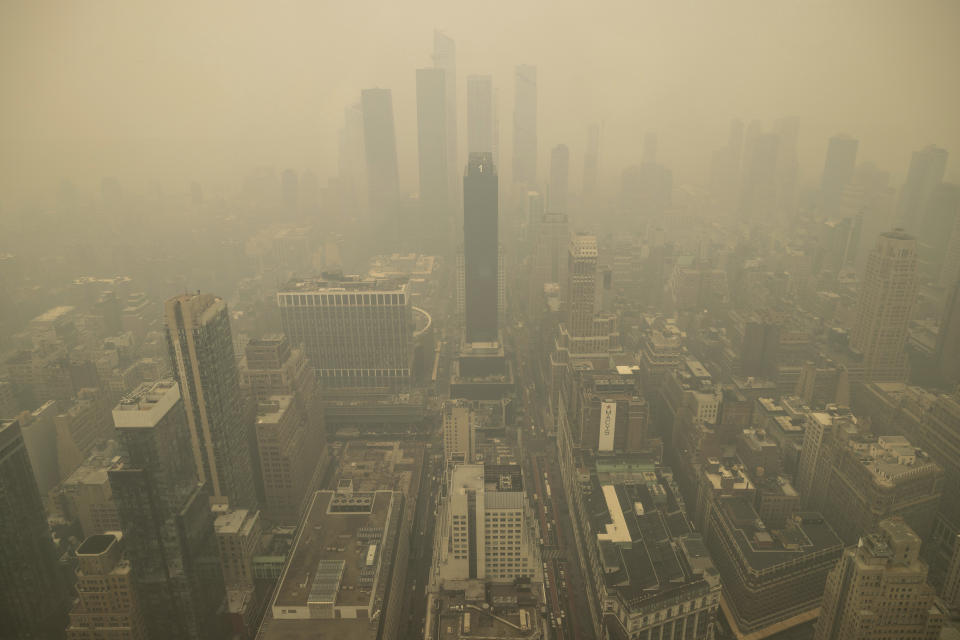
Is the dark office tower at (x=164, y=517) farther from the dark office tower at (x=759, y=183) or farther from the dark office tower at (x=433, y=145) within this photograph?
the dark office tower at (x=759, y=183)

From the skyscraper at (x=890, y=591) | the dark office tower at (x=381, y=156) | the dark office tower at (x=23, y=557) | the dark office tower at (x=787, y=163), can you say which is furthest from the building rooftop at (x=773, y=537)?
the dark office tower at (x=381, y=156)

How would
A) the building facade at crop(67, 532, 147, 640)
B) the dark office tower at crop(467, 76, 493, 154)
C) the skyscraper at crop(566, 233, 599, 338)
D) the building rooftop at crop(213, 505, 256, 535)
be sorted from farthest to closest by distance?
1. the dark office tower at crop(467, 76, 493, 154)
2. the skyscraper at crop(566, 233, 599, 338)
3. the building rooftop at crop(213, 505, 256, 535)
4. the building facade at crop(67, 532, 147, 640)

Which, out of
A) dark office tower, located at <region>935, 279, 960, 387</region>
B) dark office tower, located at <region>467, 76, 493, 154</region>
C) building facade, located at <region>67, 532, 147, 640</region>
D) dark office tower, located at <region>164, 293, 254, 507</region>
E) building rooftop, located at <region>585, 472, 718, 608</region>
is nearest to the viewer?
building facade, located at <region>67, 532, 147, 640</region>

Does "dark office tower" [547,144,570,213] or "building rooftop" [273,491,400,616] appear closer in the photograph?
"building rooftop" [273,491,400,616]

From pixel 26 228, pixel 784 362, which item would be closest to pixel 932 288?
pixel 784 362

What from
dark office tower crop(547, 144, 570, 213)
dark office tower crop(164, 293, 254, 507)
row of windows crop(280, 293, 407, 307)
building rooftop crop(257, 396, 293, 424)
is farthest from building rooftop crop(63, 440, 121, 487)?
dark office tower crop(547, 144, 570, 213)

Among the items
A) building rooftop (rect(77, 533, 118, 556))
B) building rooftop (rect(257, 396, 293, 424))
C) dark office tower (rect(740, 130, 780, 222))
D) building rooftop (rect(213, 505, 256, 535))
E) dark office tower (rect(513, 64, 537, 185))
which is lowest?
building rooftop (rect(213, 505, 256, 535))

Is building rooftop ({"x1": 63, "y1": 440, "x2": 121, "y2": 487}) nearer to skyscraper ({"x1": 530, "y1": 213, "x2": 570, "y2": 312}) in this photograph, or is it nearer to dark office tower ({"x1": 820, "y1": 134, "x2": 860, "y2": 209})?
skyscraper ({"x1": 530, "y1": 213, "x2": 570, "y2": 312})
